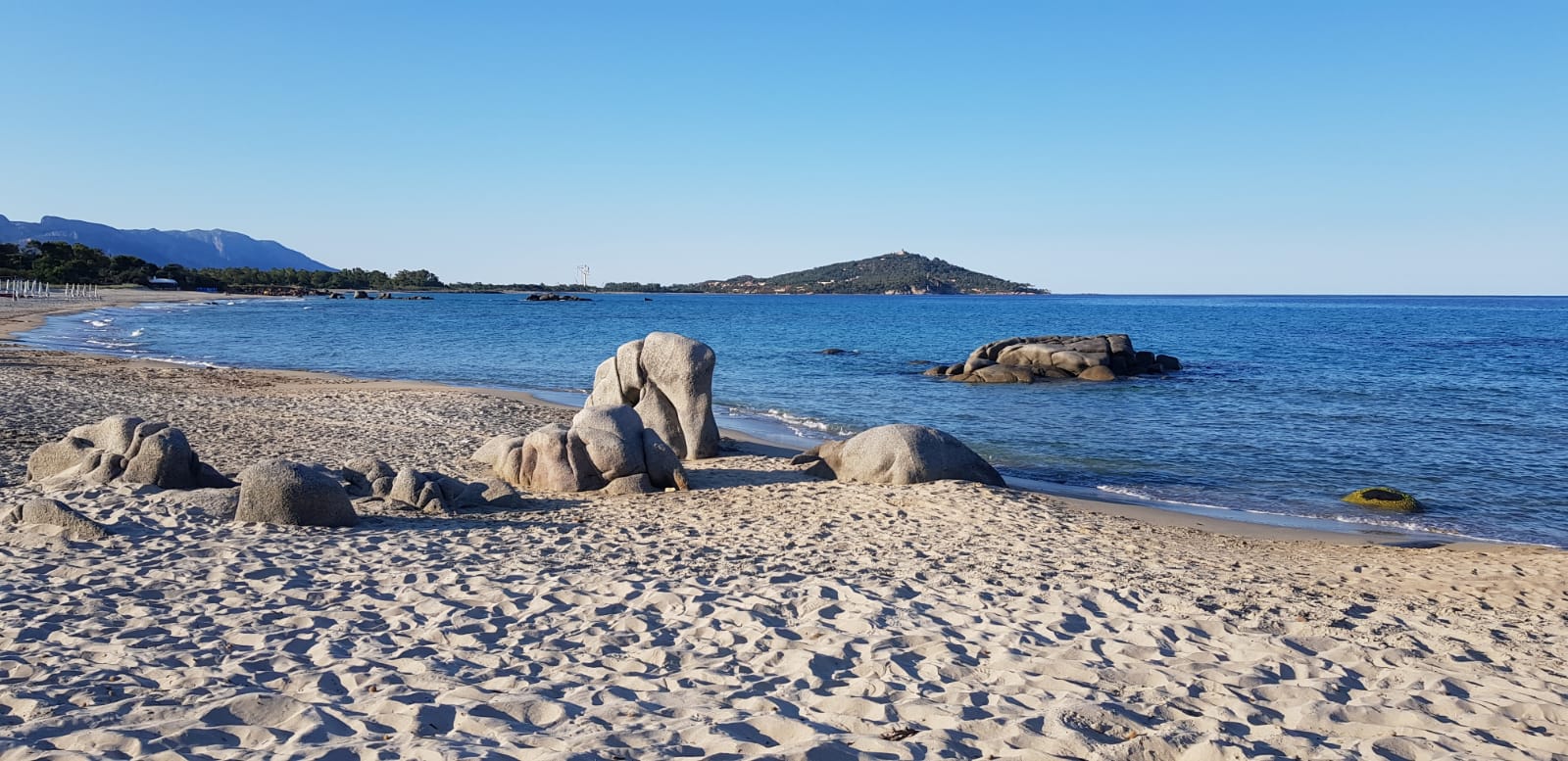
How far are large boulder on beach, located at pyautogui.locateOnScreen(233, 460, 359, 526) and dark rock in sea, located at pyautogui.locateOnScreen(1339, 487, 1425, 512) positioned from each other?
1398 cm

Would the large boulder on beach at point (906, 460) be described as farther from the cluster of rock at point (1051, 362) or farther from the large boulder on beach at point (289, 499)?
the cluster of rock at point (1051, 362)

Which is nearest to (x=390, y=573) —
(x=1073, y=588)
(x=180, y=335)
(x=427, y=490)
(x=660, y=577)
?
(x=660, y=577)

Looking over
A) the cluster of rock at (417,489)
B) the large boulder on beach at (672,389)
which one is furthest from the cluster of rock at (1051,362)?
the cluster of rock at (417,489)

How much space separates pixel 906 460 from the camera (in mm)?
13977

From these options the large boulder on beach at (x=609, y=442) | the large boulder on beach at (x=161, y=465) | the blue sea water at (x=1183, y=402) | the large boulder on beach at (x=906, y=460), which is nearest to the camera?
the large boulder on beach at (x=161, y=465)

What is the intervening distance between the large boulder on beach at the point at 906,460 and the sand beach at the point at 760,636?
1.40 m

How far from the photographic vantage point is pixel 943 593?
8.30 m

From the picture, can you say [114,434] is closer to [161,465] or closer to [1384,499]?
[161,465]

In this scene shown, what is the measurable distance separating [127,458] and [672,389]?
807cm

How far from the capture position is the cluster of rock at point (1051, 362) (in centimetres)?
3484

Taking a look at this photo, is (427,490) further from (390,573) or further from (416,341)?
(416,341)

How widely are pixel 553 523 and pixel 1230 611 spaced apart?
23.2 feet

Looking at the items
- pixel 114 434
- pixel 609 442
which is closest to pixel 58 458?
pixel 114 434

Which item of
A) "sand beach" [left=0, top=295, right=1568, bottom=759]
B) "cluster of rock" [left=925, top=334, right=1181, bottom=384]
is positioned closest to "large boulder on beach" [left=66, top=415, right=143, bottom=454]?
"sand beach" [left=0, top=295, right=1568, bottom=759]
